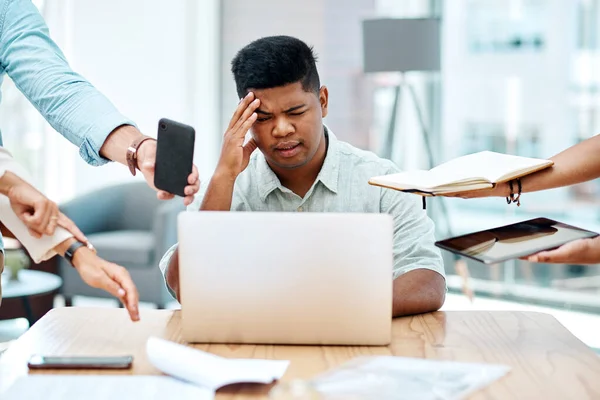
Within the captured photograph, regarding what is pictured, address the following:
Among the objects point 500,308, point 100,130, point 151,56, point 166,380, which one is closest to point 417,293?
point 166,380

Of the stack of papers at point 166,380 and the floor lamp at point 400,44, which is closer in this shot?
the stack of papers at point 166,380

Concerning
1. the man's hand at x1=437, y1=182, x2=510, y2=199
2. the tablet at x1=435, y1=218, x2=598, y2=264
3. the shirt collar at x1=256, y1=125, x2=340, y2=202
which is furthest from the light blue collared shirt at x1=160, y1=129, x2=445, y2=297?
the tablet at x1=435, y1=218, x2=598, y2=264

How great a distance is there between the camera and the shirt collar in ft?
7.50

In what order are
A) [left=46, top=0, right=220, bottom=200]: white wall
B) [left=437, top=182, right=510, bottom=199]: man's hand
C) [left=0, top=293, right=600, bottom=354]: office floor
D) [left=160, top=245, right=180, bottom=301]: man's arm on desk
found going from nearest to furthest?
A: [left=437, top=182, right=510, bottom=199]: man's hand < [left=160, top=245, right=180, bottom=301]: man's arm on desk < [left=0, top=293, right=600, bottom=354]: office floor < [left=46, top=0, right=220, bottom=200]: white wall

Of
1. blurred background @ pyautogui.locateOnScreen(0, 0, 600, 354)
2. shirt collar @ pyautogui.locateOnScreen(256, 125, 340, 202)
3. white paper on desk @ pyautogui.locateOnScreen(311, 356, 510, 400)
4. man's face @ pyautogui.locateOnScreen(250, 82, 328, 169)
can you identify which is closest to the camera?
white paper on desk @ pyautogui.locateOnScreen(311, 356, 510, 400)

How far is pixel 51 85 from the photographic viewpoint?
1.84 m

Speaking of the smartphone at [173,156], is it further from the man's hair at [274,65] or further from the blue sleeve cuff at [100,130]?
the man's hair at [274,65]

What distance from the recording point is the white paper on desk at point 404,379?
1293 mm

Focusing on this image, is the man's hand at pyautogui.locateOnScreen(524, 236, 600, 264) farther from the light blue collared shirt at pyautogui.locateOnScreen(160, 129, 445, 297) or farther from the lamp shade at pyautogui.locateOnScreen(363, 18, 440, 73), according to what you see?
the lamp shade at pyautogui.locateOnScreen(363, 18, 440, 73)

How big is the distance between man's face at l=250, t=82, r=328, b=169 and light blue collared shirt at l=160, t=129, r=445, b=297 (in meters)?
0.13

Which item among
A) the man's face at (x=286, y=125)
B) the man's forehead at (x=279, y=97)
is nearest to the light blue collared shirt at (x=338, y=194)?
the man's face at (x=286, y=125)

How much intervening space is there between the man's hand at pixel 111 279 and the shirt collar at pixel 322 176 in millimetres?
814

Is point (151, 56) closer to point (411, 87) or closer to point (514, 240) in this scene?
point (411, 87)

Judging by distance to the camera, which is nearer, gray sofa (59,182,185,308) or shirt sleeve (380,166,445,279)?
shirt sleeve (380,166,445,279)
